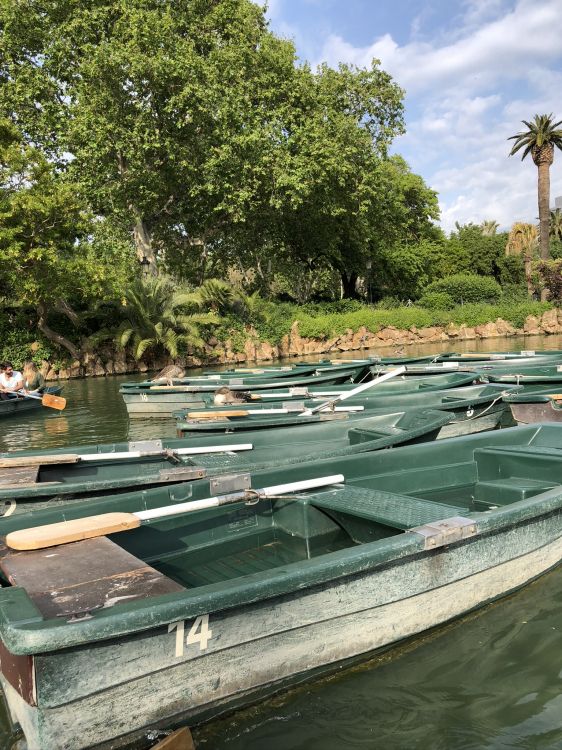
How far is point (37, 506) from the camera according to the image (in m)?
5.22

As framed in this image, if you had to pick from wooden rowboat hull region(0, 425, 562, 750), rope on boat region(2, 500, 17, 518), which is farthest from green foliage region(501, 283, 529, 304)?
rope on boat region(2, 500, 17, 518)

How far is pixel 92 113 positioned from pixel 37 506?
2244cm

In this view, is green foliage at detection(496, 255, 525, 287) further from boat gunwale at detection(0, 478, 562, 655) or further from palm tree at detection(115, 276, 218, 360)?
boat gunwale at detection(0, 478, 562, 655)

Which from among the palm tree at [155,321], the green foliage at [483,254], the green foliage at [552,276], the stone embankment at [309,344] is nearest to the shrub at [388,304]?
the stone embankment at [309,344]

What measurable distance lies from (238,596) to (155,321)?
23950mm

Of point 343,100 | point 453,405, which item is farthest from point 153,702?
point 343,100

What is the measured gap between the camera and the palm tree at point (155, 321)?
2547cm

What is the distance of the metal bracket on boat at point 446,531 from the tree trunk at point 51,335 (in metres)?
22.2

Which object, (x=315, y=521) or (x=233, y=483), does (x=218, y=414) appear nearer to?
(x=233, y=483)

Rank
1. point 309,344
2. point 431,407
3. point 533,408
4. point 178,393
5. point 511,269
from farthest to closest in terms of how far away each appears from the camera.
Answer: point 511,269, point 309,344, point 178,393, point 533,408, point 431,407

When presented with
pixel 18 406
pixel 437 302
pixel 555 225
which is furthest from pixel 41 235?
pixel 555 225

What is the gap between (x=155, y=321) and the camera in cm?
2623

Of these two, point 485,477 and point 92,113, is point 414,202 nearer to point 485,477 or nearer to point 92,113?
point 92,113

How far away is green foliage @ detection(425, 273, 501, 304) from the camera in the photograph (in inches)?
1554
